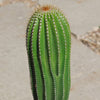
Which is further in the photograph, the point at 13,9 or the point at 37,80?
the point at 13,9

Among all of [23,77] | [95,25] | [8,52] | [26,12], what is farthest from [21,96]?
[26,12]

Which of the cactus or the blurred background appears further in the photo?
the blurred background

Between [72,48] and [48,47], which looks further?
[72,48]

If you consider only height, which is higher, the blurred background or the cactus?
the cactus

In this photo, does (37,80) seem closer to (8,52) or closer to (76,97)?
(76,97)

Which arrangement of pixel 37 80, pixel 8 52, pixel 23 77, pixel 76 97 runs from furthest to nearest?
1. pixel 8 52
2. pixel 23 77
3. pixel 76 97
4. pixel 37 80
